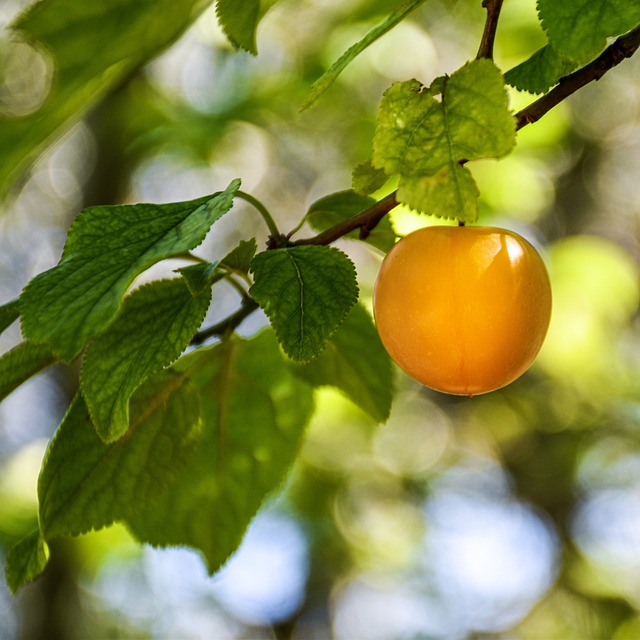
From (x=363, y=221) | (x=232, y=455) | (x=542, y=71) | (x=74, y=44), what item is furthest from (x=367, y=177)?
(x=232, y=455)

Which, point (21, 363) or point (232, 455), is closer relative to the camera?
point (21, 363)

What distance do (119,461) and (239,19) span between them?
1.15 feet

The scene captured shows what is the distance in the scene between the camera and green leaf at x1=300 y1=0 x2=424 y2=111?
0.48 meters

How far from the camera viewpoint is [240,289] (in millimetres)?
704

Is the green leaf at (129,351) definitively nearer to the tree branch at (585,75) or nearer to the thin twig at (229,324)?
the thin twig at (229,324)

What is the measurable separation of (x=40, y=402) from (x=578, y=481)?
1.94 meters

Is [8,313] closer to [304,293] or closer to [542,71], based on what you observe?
[304,293]

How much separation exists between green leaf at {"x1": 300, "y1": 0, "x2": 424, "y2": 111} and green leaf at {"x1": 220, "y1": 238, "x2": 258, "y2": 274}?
0.10 m

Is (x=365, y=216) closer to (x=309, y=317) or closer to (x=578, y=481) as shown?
(x=309, y=317)

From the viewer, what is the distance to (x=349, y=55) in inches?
18.9

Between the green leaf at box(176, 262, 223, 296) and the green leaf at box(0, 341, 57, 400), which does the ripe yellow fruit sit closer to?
the green leaf at box(176, 262, 223, 296)

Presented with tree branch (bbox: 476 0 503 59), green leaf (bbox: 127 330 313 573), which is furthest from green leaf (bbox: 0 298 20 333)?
tree branch (bbox: 476 0 503 59)

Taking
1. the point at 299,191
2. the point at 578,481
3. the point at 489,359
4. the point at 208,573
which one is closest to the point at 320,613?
the point at 578,481

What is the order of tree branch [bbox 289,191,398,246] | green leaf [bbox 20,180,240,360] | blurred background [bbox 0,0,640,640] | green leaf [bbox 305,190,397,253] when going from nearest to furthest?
green leaf [bbox 20,180,240,360] < tree branch [bbox 289,191,398,246] < green leaf [bbox 305,190,397,253] < blurred background [bbox 0,0,640,640]
